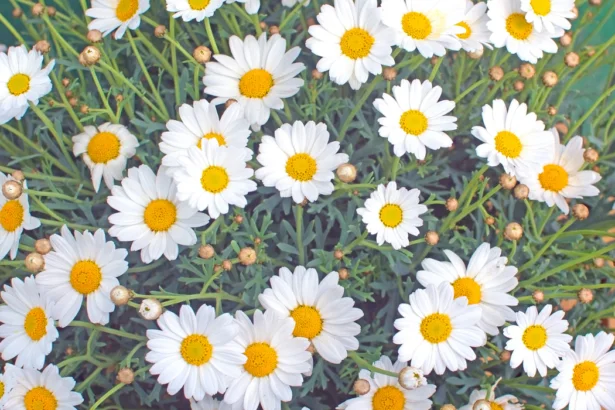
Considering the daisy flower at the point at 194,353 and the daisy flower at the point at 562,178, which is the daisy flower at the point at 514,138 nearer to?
the daisy flower at the point at 562,178

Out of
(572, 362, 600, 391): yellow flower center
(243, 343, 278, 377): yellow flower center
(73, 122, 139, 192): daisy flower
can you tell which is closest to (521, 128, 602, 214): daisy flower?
(572, 362, 600, 391): yellow flower center

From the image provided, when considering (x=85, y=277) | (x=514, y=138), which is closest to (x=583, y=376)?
(x=514, y=138)

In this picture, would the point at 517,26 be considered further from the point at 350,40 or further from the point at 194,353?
the point at 194,353

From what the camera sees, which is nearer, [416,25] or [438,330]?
[438,330]

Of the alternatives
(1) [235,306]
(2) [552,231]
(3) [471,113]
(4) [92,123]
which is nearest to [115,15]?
(4) [92,123]

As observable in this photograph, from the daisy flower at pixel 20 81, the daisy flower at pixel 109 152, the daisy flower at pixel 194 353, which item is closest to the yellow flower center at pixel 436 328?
the daisy flower at pixel 194 353

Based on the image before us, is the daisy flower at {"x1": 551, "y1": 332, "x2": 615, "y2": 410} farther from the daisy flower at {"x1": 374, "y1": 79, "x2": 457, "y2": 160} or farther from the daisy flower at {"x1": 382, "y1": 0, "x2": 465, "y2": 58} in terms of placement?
the daisy flower at {"x1": 382, "y1": 0, "x2": 465, "y2": 58}
